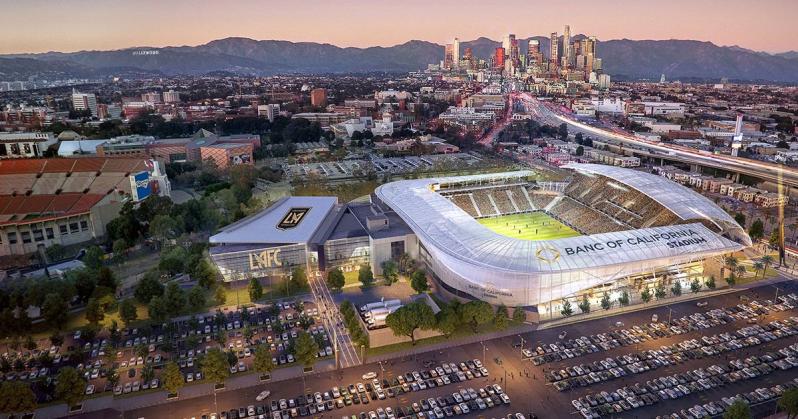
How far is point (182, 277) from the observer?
4481cm

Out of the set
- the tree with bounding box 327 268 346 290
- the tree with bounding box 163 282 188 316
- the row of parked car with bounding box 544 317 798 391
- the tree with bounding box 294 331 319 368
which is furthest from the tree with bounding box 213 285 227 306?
the row of parked car with bounding box 544 317 798 391

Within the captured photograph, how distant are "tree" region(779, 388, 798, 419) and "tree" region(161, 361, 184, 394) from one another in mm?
32168

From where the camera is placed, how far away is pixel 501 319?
35.2m

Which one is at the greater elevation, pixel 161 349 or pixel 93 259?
pixel 93 259

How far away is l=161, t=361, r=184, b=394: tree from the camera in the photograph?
28.5 metres

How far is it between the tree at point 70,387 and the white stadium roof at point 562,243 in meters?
25.8

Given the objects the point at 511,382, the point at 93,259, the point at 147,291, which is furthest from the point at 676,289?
the point at 93,259

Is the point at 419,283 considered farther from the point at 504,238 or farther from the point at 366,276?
the point at 504,238

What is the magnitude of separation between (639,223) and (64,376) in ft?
163

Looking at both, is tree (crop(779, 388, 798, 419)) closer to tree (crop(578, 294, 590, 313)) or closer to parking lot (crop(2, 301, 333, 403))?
tree (crop(578, 294, 590, 313))

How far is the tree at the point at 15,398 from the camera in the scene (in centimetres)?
2662

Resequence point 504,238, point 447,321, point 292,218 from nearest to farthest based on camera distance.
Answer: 1. point 447,321
2. point 504,238
3. point 292,218

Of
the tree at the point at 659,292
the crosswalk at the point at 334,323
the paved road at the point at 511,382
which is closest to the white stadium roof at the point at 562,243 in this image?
the tree at the point at 659,292

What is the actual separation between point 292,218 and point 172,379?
22995 millimetres
